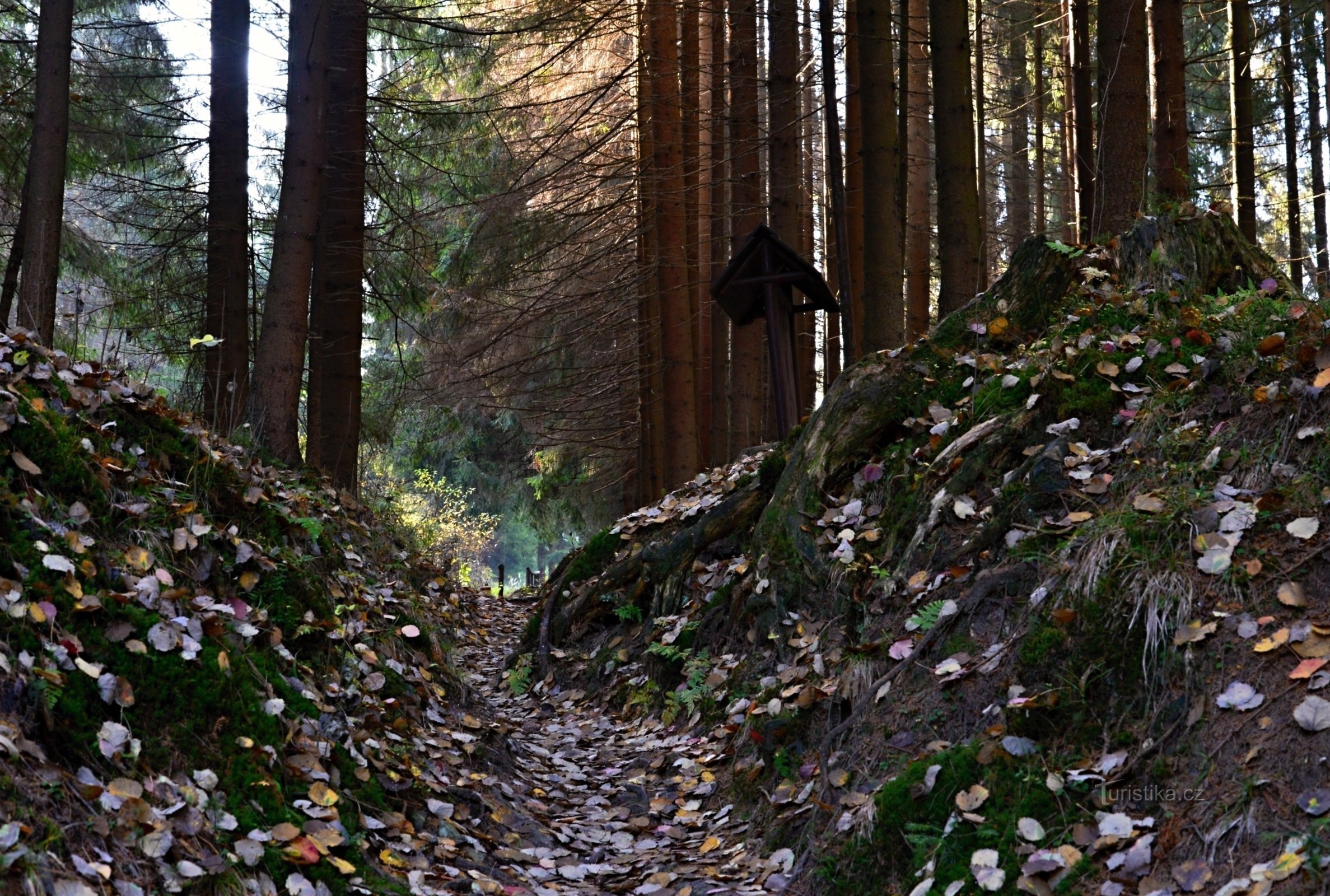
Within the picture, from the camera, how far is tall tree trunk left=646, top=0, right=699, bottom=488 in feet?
39.2

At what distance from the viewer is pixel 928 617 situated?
14.3ft

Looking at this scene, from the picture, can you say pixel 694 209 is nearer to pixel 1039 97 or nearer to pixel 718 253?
pixel 718 253

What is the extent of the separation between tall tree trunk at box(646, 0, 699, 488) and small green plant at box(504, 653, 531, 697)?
460 centimetres

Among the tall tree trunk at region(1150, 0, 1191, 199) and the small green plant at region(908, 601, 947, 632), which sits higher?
the tall tree trunk at region(1150, 0, 1191, 199)

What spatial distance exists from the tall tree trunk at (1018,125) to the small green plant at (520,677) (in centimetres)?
1159

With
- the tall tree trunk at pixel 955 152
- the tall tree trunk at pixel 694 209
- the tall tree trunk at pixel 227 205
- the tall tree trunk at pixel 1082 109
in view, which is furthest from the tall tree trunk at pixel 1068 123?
the tall tree trunk at pixel 227 205

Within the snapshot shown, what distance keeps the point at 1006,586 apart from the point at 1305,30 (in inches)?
591

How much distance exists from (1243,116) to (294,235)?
406 inches

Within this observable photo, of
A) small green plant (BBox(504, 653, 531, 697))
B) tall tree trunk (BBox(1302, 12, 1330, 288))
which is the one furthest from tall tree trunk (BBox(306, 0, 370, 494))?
tall tree trunk (BBox(1302, 12, 1330, 288))

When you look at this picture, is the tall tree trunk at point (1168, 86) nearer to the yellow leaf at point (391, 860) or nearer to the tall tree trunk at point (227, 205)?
the yellow leaf at point (391, 860)

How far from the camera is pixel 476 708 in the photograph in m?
5.90

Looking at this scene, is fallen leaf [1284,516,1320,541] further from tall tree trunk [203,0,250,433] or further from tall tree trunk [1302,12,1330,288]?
tall tree trunk [1302,12,1330,288]

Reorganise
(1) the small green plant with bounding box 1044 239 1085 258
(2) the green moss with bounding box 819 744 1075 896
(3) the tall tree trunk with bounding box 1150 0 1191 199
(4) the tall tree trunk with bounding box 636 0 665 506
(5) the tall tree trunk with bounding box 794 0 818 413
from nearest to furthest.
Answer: (2) the green moss with bounding box 819 744 1075 896 → (1) the small green plant with bounding box 1044 239 1085 258 → (3) the tall tree trunk with bounding box 1150 0 1191 199 → (4) the tall tree trunk with bounding box 636 0 665 506 → (5) the tall tree trunk with bounding box 794 0 818 413

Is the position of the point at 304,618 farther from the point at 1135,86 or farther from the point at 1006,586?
the point at 1135,86
